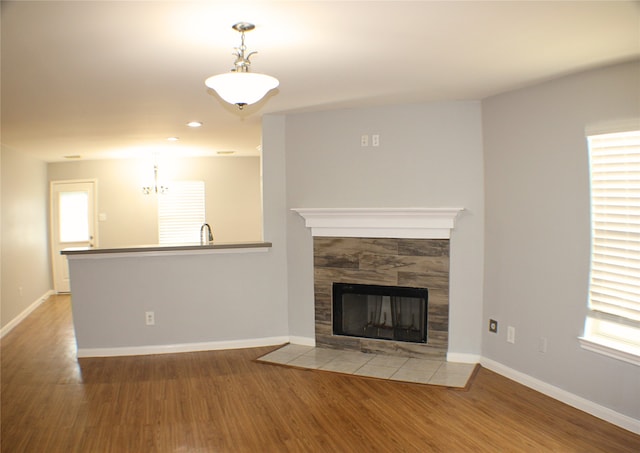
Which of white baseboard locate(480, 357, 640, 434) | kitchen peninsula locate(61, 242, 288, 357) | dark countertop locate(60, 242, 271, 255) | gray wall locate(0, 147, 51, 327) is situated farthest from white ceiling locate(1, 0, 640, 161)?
white baseboard locate(480, 357, 640, 434)

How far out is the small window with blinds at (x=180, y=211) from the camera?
8.32 m

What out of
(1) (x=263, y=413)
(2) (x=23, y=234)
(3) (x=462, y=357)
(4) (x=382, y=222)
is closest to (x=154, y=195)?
(2) (x=23, y=234)

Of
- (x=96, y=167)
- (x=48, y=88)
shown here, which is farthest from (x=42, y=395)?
(x=96, y=167)

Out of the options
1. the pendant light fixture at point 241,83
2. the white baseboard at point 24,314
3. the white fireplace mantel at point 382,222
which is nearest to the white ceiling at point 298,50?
the pendant light fixture at point 241,83

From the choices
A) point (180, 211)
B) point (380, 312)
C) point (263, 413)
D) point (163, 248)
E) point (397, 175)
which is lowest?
point (263, 413)

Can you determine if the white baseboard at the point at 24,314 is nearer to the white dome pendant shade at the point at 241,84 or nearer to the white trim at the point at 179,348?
the white trim at the point at 179,348

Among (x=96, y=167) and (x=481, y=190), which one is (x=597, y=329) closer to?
(x=481, y=190)

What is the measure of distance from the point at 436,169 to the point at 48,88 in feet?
10.3

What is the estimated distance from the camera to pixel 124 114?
14.7ft

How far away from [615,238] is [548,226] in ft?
1.74

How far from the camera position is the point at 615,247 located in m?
3.08

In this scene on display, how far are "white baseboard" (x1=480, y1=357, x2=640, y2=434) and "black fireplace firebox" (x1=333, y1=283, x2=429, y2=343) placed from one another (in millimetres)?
670

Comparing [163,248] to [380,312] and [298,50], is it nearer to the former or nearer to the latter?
[380,312]

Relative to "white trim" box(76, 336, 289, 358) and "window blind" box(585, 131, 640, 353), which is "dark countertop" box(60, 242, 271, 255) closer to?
"white trim" box(76, 336, 289, 358)
